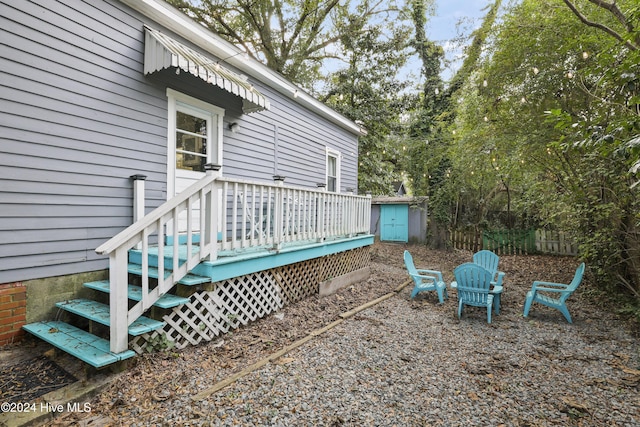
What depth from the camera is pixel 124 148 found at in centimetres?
372

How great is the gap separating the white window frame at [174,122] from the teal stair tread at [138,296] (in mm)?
1434

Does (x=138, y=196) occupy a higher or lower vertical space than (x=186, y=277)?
higher

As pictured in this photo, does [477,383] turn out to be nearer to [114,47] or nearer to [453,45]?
[114,47]

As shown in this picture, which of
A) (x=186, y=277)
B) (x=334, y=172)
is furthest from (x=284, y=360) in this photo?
(x=334, y=172)

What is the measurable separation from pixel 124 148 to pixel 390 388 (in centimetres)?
411

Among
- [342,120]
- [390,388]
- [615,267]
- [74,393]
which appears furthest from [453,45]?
[74,393]

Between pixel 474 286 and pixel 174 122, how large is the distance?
5142mm

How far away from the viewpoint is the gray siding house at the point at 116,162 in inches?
111

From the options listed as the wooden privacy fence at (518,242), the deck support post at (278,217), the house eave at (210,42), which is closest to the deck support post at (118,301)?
the deck support post at (278,217)

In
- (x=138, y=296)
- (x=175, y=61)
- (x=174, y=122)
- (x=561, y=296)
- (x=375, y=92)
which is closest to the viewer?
(x=138, y=296)

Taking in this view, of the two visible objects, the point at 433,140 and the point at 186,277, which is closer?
the point at 186,277

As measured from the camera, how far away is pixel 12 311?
2.83 meters

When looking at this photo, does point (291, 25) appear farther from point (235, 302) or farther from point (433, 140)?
point (235, 302)

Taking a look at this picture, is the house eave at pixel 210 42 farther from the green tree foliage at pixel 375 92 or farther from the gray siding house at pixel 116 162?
the green tree foliage at pixel 375 92
